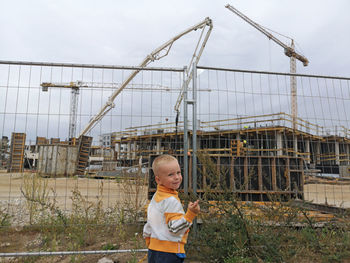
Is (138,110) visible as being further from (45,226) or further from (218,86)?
(45,226)

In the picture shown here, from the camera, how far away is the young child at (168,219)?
162 centimetres

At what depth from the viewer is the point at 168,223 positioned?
65.5 inches

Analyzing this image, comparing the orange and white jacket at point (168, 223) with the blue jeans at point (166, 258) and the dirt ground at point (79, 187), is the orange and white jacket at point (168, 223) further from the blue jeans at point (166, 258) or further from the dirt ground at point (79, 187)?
the dirt ground at point (79, 187)

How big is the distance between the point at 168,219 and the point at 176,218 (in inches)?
2.5

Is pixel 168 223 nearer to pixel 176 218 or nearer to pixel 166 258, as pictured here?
pixel 176 218

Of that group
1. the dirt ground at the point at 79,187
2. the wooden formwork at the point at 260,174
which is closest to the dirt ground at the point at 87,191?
the dirt ground at the point at 79,187

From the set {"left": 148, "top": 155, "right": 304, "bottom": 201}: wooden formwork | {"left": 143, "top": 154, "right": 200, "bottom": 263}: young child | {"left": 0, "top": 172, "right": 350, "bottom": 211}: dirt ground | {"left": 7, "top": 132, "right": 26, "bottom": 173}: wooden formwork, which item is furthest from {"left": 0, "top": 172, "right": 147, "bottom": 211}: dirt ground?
{"left": 143, "top": 154, "right": 200, "bottom": 263}: young child

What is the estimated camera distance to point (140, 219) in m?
4.08

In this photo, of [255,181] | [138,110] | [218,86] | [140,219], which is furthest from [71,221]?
[255,181]

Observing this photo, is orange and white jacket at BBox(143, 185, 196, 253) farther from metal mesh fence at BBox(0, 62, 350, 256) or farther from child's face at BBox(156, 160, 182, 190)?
metal mesh fence at BBox(0, 62, 350, 256)

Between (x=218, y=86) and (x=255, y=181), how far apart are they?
251cm

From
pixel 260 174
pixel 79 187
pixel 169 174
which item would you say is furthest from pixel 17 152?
pixel 260 174

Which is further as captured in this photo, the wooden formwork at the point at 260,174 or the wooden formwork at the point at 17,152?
the wooden formwork at the point at 260,174

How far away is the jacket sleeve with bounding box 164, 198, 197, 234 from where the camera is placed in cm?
160
